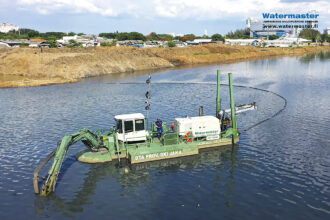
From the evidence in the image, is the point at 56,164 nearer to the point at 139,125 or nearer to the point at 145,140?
the point at 139,125

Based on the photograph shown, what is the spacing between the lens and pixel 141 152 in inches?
1081

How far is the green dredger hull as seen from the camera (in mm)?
27516

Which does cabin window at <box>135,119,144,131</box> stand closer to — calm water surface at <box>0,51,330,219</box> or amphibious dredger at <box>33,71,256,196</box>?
amphibious dredger at <box>33,71,256,196</box>

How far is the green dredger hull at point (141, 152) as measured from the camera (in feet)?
90.3

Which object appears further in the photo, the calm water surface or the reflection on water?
the reflection on water

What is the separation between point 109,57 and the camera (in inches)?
4190

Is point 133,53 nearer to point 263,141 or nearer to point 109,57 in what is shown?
point 109,57

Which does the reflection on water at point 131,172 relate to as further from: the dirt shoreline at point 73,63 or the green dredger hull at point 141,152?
the dirt shoreline at point 73,63

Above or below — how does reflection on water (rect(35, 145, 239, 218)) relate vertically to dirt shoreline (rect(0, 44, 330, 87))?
below

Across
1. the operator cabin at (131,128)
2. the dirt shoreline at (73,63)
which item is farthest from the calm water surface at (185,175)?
the dirt shoreline at (73,63)

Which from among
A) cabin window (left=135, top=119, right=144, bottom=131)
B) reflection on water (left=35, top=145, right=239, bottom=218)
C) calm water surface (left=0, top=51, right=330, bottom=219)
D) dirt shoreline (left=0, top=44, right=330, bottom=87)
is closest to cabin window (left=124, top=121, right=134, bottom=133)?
cabin window (left=135, top=119, right=144, bottom=131)

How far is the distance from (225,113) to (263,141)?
5408 millimetres

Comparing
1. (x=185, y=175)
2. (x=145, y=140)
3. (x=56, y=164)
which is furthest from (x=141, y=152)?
(x=56, y=164)

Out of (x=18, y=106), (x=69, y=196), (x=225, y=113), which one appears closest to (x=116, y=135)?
(x=69, y=196)
